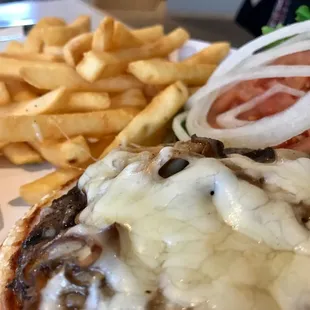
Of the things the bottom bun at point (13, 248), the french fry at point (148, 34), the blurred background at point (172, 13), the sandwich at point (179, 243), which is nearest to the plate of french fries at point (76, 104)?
the french fry at point (148, 34)

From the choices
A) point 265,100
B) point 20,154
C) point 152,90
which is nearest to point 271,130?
point 265,100

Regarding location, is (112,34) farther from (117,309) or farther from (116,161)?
(117,309)

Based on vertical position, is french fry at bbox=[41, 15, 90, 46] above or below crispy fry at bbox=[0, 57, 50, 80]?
above

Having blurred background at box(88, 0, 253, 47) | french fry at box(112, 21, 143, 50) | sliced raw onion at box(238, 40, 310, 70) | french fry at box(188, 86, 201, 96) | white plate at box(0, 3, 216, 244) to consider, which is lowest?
blurred background at box(88, 0, 253, 47)

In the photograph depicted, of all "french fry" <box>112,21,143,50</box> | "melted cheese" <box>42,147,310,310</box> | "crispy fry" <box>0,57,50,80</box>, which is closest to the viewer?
"melted cheese" <box>42,147,310,310</box>

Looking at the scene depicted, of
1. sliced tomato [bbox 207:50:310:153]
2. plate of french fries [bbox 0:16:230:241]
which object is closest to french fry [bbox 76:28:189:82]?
plate of french fries [bbox 0:16:230:241]

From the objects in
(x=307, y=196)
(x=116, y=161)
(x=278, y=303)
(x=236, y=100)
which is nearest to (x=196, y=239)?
(x=278, y=303)

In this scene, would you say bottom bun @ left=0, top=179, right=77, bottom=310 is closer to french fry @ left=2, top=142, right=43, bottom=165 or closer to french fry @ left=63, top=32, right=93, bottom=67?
french fry @ left=2, top=142, right=43, bottom=165
